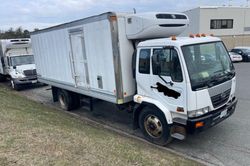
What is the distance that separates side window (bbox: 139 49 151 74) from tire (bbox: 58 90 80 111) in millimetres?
4001

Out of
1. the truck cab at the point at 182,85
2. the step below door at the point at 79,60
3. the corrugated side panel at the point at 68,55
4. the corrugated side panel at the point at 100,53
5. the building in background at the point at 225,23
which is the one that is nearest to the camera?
the truck cab at the point at 182,85

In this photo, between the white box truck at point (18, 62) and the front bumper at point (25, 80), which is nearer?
the front bumper at point (25, 80)

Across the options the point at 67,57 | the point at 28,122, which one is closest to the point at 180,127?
the point at 28,122

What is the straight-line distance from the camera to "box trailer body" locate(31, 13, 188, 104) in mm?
5750

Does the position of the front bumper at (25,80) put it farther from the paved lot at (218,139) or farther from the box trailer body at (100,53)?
the paved lot at (218,139)

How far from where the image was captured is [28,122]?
6031 mm

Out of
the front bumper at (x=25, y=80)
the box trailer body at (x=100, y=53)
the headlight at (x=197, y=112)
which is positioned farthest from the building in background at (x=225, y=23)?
the headlight at (x=197, y=112)

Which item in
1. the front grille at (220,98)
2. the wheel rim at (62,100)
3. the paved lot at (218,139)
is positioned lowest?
the paved lot at (218,139)

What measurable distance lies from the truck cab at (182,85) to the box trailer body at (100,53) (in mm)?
378

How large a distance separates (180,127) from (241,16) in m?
39.5

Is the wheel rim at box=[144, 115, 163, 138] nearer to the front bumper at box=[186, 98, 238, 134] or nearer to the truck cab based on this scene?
the truck cab

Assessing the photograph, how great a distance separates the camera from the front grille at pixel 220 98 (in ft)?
16.7

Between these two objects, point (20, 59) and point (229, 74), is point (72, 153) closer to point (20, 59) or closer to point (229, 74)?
point (229, 74)

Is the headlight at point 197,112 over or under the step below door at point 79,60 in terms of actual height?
under
